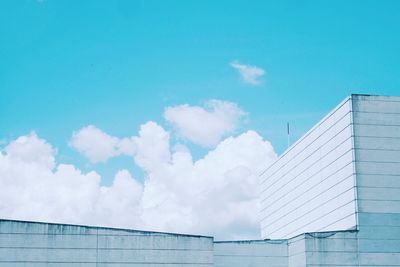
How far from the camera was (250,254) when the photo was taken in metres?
62.5

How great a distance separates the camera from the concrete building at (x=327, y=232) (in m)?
53.3

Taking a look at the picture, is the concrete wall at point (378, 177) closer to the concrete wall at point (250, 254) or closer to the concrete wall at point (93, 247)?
the concrete wall at point (250, 254)

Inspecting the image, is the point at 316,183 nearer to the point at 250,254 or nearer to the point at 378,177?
the point at 378,177

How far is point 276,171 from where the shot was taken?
8456cm

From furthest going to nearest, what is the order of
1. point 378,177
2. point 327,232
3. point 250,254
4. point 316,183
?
point 316,183 < point 250,254 < point 378,177 < point 327,232

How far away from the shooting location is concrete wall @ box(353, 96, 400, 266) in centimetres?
5675

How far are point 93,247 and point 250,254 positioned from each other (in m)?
16.1

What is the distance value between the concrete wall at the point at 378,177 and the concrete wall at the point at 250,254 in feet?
27.7

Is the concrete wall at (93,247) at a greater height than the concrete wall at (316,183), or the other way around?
the concrete wall at (316,183)

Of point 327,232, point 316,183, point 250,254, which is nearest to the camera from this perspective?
point 327,232

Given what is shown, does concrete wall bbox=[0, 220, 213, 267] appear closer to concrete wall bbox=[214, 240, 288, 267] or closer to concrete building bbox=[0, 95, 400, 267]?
concrete building bbox=[0, 95, 400, 267]

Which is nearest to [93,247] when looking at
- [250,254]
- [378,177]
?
[250,254]

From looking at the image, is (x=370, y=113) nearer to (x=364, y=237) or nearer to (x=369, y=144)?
(x=369, y=144)

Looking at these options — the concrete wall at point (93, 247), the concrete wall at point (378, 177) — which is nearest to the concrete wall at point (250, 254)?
the concrete wall at point (93, 247)
